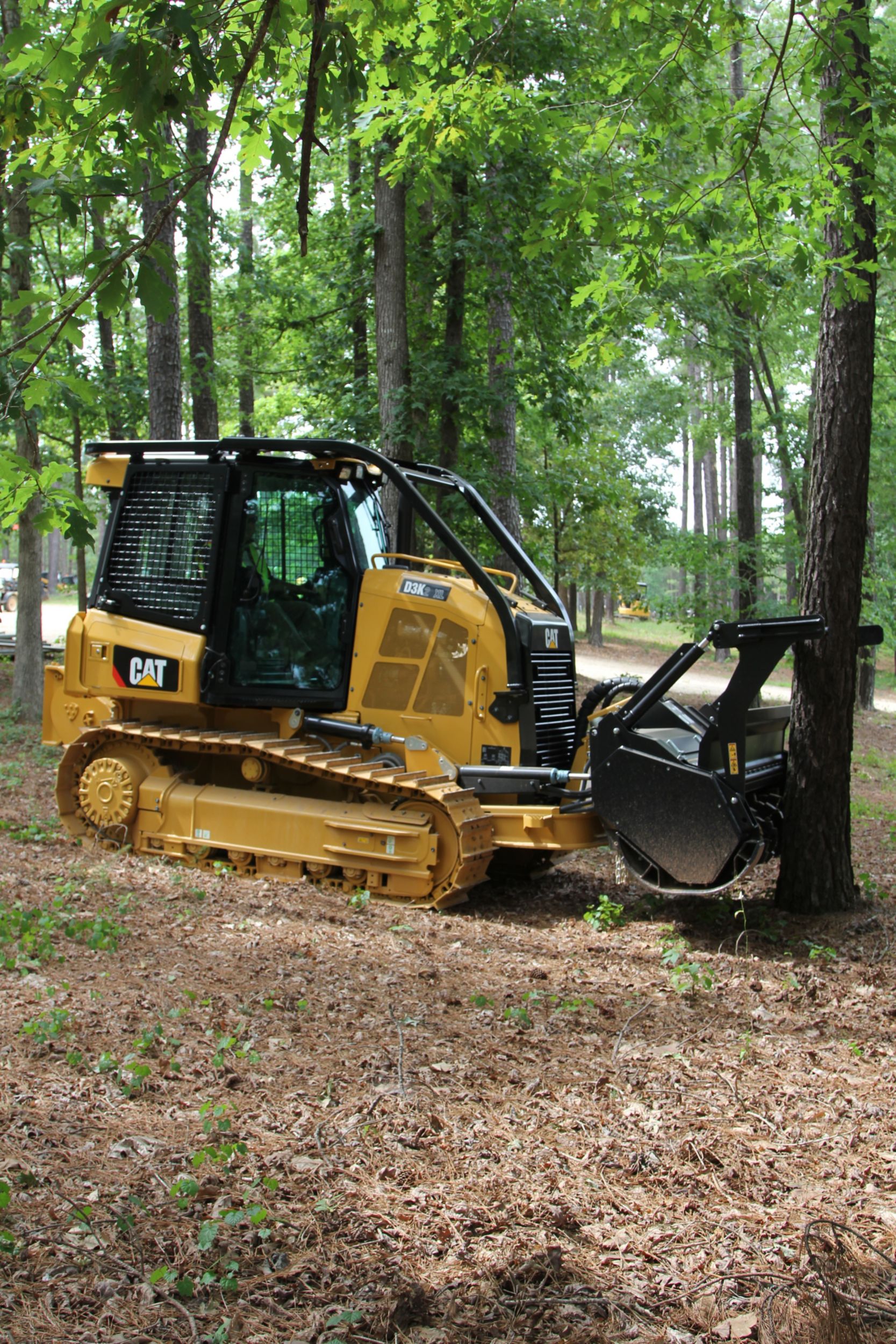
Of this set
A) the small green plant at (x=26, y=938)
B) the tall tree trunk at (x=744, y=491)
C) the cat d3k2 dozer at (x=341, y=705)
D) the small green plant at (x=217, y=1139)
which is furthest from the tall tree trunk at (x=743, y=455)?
the small green plant at (x=217, y=1139)

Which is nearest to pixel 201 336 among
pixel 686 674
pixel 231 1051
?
pixel 686 674

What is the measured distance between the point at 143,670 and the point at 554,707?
316 centimetres

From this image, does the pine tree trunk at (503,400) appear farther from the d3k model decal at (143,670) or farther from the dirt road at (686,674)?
the dirt road at (686,674)

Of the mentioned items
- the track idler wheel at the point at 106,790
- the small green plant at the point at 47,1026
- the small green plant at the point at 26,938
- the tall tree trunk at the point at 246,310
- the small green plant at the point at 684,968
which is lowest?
the small green plant at the point at 684,968

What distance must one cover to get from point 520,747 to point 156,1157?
13.9 ft

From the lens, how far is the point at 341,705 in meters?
7.99

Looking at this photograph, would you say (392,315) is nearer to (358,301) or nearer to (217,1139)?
(358,301)

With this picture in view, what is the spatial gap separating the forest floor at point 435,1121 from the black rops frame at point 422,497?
Result: 5.95 feet

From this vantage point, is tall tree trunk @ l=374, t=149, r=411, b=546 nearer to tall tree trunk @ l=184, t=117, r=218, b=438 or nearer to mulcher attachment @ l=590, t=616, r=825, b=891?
tall tree trunk @ l=184, t=117, r=218, b=438

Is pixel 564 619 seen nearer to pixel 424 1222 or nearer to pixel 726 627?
pixel 726 627

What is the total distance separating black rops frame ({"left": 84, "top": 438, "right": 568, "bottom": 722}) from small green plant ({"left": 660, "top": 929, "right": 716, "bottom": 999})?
189 centimetres

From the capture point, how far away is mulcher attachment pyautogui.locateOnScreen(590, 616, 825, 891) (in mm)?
6297

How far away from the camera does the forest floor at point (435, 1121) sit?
3006mm

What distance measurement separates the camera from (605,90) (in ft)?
27.1
